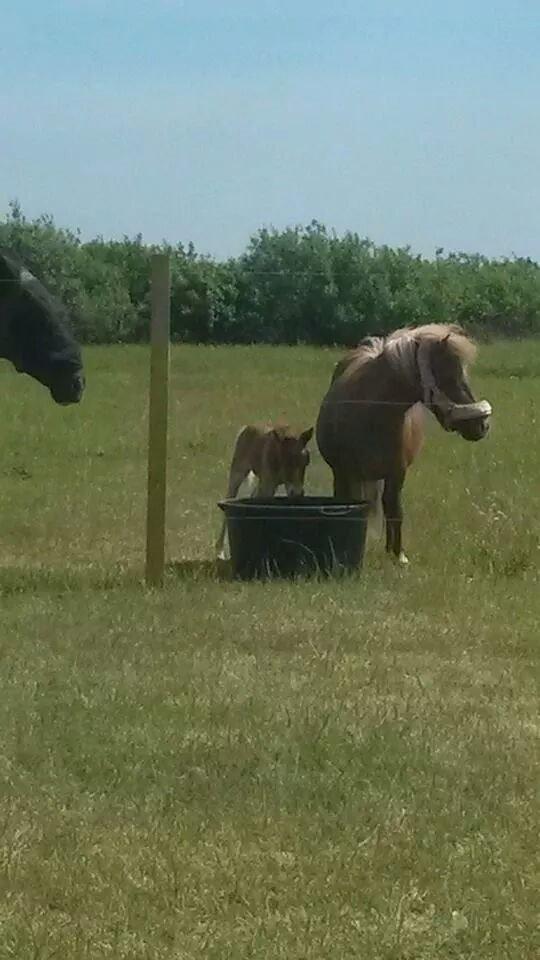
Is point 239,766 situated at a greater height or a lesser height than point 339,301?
lesser

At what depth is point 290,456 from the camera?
1057 cm

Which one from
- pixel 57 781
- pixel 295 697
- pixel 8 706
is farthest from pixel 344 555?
pixel 57 781

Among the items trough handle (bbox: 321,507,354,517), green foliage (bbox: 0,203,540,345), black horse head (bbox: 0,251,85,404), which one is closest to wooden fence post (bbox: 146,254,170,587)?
black horse head (bbox: 0,251,85,404)

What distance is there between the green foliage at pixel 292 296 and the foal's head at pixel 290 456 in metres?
3.01

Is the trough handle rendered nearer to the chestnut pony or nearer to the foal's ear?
the chestnut pony

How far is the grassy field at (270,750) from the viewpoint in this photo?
454 cm

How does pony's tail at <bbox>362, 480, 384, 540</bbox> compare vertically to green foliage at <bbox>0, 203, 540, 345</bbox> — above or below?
below

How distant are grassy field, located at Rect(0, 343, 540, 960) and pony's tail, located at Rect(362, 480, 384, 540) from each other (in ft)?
0.43

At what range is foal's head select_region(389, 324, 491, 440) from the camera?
10008 millimetres

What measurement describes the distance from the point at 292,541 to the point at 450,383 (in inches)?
58.0

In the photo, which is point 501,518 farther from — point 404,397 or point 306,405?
point 306,405

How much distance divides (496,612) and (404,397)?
2062 millimetres

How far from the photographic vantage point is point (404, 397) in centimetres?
1028

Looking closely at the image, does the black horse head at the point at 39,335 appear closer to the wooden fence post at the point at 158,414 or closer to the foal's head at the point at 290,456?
the wooden fence post at the point at 158,414
